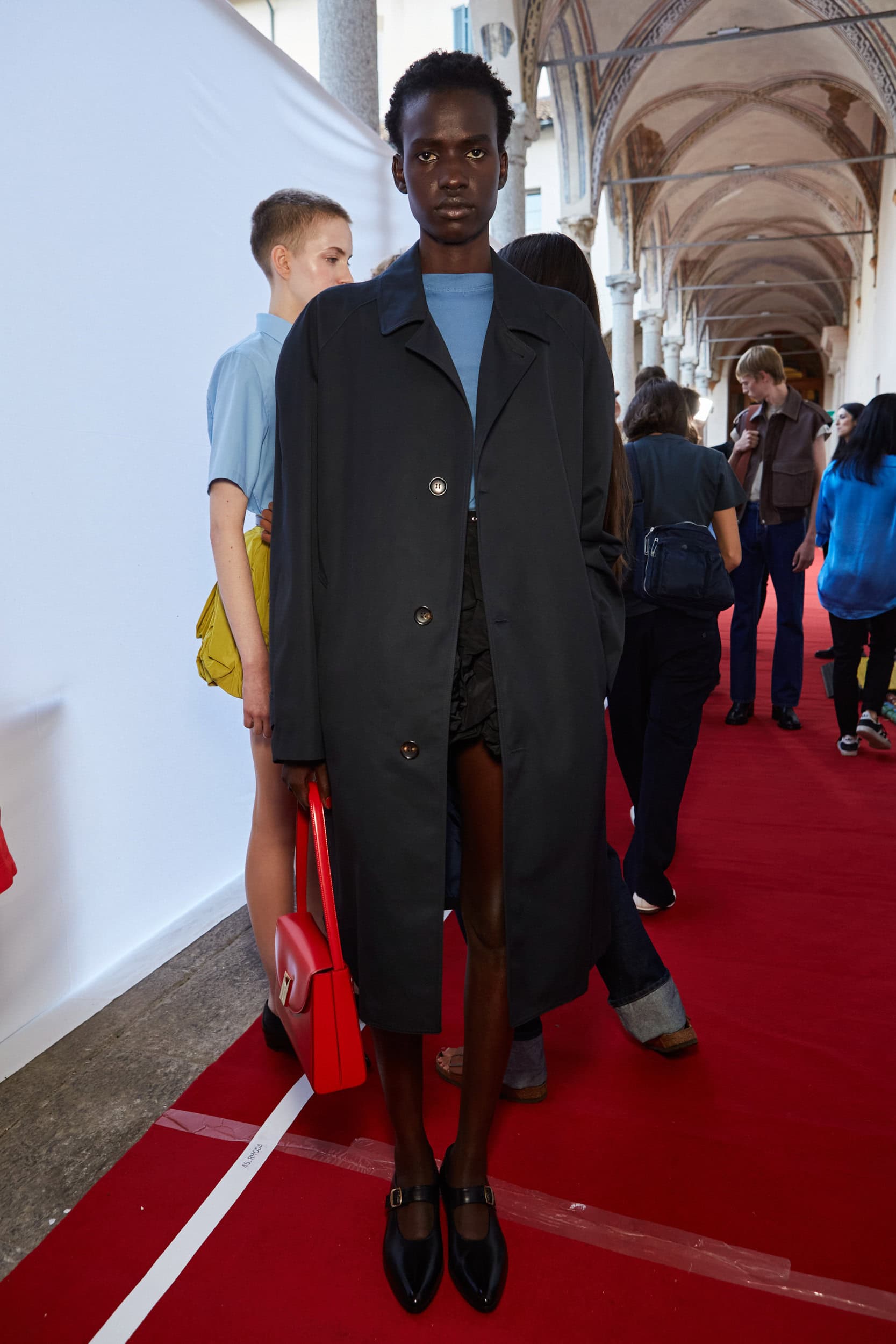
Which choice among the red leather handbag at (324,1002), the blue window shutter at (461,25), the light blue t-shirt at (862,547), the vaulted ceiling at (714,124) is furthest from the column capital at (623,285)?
the red leather handbag at (324,1002)

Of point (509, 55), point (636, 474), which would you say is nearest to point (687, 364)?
point (509, 55)

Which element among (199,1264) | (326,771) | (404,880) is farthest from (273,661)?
(199,1264)

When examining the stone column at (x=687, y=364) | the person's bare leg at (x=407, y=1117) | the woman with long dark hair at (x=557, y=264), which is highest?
the stone column at (x=687, y=364)

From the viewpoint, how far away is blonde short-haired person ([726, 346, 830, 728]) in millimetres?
4984

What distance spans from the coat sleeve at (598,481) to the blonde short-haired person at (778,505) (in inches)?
141

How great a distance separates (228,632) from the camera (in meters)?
1.90

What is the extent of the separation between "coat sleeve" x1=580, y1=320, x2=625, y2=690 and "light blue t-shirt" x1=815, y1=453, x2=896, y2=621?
3294 millimetres

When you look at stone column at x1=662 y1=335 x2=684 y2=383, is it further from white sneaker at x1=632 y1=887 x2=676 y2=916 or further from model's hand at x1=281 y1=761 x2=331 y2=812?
model's hand at x1=281 y1=761 x2=331 y2=812

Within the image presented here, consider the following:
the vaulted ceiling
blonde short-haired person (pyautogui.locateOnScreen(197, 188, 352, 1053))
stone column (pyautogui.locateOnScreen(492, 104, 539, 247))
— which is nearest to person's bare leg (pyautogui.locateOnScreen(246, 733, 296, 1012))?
blonde short-haired person (pyautogui.locateOnScreen(197, 188, 352, 1053))

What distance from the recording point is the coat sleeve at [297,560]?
4.82 feet

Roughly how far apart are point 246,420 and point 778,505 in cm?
380

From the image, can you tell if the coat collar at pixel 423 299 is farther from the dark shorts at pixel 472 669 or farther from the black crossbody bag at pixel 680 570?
the black crossbody bag at pixel 680 570

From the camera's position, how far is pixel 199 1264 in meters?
1.62

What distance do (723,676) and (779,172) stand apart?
17.0 metres
